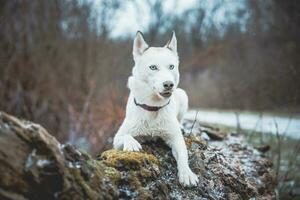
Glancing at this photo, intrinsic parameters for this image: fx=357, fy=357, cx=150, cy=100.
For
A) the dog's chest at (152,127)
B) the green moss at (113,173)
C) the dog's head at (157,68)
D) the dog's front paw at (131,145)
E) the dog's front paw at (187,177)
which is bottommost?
the dog's front paw at (187,177)

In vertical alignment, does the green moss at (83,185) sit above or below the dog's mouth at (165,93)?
below

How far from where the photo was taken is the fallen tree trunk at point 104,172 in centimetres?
250

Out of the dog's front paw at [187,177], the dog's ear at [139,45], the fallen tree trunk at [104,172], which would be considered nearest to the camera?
the fallen tree trunk at [104,172]

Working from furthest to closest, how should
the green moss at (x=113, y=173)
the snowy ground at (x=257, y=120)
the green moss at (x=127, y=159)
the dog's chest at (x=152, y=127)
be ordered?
1. the snowy ground at (x=257, y=120)
2. the dog's chest at (x=152, y=127)
3. the green moss at (x=127, y=159)
4. the green moss at (x=113, y=173)

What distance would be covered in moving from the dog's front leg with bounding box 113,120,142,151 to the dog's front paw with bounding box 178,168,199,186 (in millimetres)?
544

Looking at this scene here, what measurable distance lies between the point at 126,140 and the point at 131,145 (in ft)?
0.37

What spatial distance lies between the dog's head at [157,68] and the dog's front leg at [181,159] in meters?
0.48

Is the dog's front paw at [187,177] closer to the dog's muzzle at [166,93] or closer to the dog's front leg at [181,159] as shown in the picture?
the dog's front leg at [181,159]

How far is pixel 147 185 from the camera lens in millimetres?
3406

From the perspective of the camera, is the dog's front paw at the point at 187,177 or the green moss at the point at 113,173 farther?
the dog's front paw at the point at 187,177

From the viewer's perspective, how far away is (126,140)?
12.8 feet

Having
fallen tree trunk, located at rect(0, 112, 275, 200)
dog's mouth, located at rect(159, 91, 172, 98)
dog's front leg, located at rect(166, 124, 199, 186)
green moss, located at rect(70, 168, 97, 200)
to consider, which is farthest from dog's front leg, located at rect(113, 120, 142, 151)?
green moss, located at rect(70, 168, 97, 200)

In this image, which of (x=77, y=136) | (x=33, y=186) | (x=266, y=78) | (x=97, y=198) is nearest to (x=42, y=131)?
(x=33, y=186)

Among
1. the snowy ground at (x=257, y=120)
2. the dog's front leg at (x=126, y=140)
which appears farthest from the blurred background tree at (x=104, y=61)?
the dog's front leg at (x=126, y=140)
